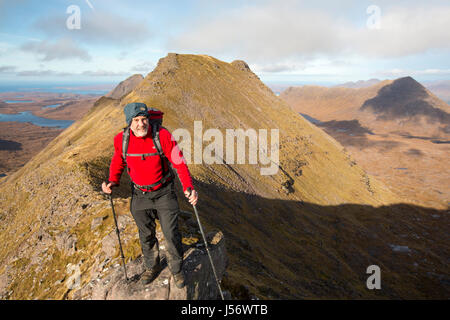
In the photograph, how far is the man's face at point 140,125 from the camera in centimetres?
596

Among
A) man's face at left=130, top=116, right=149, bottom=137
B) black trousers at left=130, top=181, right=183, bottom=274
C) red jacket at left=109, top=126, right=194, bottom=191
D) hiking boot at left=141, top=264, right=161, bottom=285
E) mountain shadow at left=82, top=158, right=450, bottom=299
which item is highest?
man's face at left=130, top=116, right=149, bottom=137

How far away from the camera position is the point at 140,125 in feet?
19.6

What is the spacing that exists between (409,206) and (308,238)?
1953 inches

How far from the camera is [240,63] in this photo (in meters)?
95.2

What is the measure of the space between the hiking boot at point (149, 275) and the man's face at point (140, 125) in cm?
391

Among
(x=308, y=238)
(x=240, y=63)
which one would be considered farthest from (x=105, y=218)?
(x=240, y=63)

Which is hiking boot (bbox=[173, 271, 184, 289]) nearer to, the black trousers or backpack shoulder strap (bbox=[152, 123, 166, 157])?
the black trousers

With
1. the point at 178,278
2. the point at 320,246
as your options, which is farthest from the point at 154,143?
the point at 320,246

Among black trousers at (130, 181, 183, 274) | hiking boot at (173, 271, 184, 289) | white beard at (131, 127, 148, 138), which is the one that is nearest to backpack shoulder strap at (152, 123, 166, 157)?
white beard at (131, 127, 148, 138)

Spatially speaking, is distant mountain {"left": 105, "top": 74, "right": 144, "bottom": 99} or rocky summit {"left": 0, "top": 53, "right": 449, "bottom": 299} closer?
rocky summit {"left": 0, "top": 53, "right": 449, "bottom": 299}

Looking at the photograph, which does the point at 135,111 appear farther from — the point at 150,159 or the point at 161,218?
the point at 161,218

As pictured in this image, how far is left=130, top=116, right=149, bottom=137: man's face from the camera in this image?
19.5ft

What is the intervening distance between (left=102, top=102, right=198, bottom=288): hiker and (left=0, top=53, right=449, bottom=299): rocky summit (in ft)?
3.97

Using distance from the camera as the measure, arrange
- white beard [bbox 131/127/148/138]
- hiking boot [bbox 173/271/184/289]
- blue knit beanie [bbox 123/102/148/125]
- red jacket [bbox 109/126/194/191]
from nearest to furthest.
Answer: blue knit beanie [bbox 123/102/148/125], white beard [bbox 131/127/148/138], red jacket [bbox 109/126/194/191], hiking boot [bbox 173/271/184/289]
